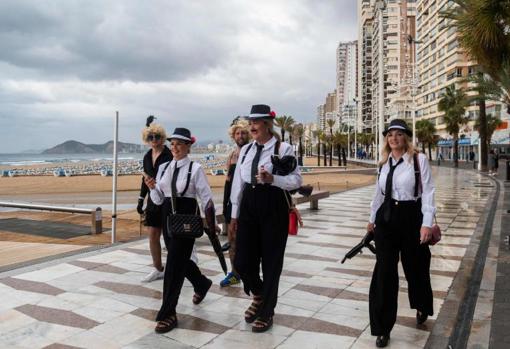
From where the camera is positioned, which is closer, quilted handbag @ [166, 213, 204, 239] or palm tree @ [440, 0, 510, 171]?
quilted handbag @ [166, 213, 204, 239]

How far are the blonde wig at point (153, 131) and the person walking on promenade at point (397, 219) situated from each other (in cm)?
274

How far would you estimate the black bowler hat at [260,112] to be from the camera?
165 inches

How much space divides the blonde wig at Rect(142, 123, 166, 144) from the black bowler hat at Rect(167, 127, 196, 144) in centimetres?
107

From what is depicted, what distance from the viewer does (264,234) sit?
4.11m

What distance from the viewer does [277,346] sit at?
3.81 metres

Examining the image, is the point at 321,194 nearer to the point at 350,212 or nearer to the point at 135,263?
the point at 350,212

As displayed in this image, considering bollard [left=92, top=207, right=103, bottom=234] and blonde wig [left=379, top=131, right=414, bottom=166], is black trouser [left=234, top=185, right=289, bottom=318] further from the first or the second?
bollard [left=92, top=207, right=103, bottom=234]

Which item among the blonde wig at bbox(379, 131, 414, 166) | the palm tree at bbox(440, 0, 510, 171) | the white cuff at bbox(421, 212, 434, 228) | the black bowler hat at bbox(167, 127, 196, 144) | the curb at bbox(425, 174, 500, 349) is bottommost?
the curb at bbox(425, 174, 500, 349)

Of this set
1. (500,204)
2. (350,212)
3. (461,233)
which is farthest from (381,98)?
(461,233)

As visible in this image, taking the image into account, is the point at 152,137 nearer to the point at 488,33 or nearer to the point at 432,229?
the point at 432,229

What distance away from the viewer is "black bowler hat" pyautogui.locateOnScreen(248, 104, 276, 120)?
4.19 m

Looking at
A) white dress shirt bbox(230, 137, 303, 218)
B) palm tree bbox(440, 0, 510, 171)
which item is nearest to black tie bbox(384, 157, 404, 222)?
white dress shirt bbox(230, 137, 303, 218)

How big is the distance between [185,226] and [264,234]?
0.72m

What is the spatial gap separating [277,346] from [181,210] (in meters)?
1.48
